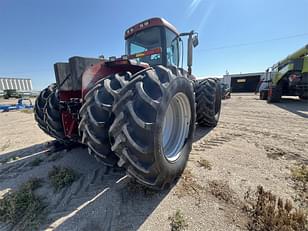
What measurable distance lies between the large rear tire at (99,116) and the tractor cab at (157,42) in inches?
57.9

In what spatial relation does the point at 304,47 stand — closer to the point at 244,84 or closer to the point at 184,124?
the point at 184,124

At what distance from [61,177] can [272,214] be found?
2.51m

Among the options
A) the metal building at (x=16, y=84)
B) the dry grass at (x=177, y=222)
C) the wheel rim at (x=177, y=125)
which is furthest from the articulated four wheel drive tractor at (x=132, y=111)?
the metal building at (x=16, y=84)

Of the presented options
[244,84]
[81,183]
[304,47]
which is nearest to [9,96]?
[81,183]

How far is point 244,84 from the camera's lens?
29.0m

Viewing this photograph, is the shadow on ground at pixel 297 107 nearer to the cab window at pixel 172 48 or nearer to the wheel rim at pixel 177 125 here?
the cab window at pixel 172 48

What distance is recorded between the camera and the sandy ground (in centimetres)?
153

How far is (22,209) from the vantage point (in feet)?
5.56

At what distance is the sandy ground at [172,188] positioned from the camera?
5.03 ft

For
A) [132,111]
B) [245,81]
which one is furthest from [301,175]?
[245,81]

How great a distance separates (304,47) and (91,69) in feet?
41.2

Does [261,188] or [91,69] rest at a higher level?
[91,69]

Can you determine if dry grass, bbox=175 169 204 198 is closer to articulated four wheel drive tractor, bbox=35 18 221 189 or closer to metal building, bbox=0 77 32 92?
articulated four wheel drive tractor, bbox=35 18 221 189

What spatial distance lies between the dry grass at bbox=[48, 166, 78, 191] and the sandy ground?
0.27 ft
